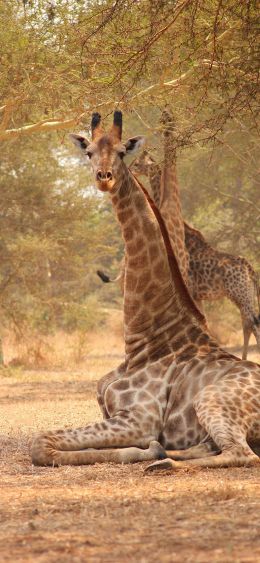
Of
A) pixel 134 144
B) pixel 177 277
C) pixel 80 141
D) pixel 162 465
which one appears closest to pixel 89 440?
pixel 162 465

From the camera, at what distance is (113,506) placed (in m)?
4.86

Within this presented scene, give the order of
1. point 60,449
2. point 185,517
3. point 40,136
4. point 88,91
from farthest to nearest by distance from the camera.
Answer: point 40,136
point 88,91
point 60,449
point 185,517

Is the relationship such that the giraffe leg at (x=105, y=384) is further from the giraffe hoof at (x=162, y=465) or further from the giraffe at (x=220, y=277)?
the giraffe at (x=220, y=277)

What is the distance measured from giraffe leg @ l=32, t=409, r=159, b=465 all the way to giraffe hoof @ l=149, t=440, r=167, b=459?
0.68 feet

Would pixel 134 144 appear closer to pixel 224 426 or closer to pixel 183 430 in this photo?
pixel 183 430

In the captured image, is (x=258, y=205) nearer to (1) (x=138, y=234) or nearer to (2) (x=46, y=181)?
(2) (x=46, y=181)

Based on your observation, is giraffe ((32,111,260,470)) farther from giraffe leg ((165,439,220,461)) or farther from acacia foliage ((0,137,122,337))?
acacia foliage ((0,137,122,337))

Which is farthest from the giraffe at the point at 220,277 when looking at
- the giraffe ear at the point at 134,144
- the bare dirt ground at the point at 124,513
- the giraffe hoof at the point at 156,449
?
the giraffe hoof at the point at 156,449

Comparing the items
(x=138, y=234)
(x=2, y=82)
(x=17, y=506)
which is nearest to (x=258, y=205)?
(x=2, y=82)

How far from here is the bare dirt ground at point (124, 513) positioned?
12.7ft

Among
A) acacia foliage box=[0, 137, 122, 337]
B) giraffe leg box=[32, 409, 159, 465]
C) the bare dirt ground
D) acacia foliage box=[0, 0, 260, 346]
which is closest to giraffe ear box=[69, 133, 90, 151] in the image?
acacia foliage box=[0, 0, 260, 346]

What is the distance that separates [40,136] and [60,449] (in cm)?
1308

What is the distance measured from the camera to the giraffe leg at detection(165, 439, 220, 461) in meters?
6.34

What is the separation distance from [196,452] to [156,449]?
299 millimetres
